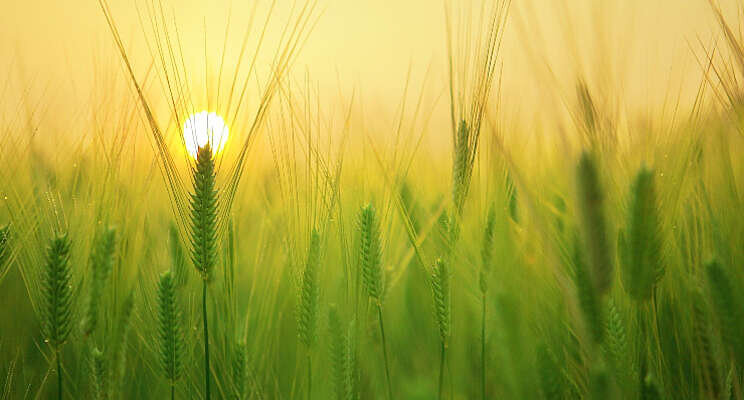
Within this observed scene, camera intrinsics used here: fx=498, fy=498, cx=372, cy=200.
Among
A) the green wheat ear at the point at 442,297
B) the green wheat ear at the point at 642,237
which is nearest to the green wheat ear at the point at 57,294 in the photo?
the green wheat ear at the point at 442,297

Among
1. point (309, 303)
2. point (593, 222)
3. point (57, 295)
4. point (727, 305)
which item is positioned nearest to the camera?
point (593, 222)

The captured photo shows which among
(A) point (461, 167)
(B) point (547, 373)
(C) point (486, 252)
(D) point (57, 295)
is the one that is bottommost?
(B) point (547, 373)

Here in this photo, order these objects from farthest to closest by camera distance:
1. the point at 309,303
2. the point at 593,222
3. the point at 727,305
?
the point at 309,303 → the point at 727,305 → the point at 593,222

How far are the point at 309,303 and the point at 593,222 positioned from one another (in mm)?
562

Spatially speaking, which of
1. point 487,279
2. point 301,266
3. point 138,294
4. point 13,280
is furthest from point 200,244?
point 13,280

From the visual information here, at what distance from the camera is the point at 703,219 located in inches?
40.8

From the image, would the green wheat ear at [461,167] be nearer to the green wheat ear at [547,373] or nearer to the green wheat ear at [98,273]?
the green wheat ear at [547,373]

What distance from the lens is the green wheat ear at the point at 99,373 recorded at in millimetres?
837

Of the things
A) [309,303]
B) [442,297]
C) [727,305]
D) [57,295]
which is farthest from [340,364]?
[727,305]

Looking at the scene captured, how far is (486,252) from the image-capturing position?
105 centimetres

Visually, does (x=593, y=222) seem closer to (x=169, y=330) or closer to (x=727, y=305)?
(x=727, y=305)

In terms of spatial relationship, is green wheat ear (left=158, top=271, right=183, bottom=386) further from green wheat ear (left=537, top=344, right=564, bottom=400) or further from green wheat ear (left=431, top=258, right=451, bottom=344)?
green wheat ear (left=537, top=344, right=564, bottom=400)

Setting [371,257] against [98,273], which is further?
[371,257]

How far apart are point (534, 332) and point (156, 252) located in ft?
2.98
